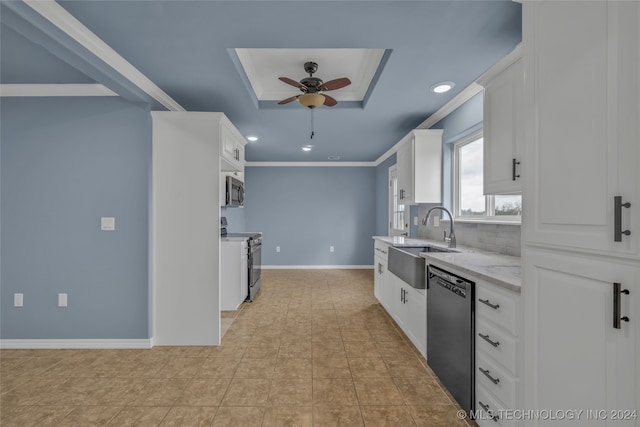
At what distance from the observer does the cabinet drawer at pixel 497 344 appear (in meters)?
1.40

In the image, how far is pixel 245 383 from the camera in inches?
84.9

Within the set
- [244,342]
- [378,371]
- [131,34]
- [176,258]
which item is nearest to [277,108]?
[131,34]

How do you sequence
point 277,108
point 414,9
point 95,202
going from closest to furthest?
point 414,9 → point 95,202 → point 277,108

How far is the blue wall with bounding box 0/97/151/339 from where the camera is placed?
272cm

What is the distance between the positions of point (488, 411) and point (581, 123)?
1.47 meters

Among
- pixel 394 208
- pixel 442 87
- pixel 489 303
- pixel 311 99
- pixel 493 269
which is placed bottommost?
pixel 489 303

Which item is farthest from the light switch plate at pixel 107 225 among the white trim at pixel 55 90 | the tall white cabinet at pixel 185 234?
the white trim at pixel 55 90

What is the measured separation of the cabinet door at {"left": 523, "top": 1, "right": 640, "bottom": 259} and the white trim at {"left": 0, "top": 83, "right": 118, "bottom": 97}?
323 centimetres

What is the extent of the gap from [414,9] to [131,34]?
5.81 feet

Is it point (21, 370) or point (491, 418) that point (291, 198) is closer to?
point (21, 370)

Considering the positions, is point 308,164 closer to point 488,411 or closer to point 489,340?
point 489,340

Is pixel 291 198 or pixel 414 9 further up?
pixel 414 9

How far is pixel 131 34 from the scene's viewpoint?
6.25ft

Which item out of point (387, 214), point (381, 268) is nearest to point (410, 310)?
point (381, 268)
